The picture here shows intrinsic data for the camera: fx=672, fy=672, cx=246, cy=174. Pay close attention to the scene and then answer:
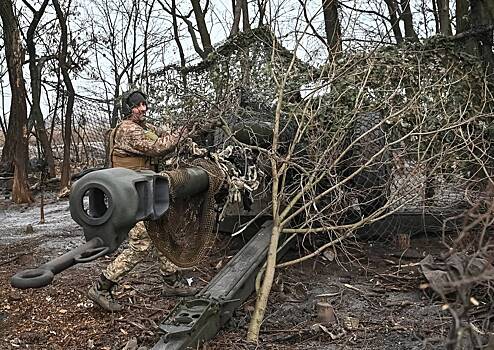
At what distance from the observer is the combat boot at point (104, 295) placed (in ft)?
18.1

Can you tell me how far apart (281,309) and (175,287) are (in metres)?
1.06

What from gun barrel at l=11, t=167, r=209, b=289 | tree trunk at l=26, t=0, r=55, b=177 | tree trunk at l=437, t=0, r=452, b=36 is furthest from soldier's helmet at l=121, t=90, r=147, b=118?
tree trunk at l=26, t=0, r=55, b=177

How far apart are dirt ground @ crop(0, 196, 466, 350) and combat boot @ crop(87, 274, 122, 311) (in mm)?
73

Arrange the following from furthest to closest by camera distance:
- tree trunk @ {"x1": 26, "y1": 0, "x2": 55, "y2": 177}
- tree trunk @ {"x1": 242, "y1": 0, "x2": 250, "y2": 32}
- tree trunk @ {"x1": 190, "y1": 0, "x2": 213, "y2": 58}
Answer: tree trunk @ {"x1": 190, "y1": 0, "x2": 213, "y2": 58}, tree trunk @ {"x1": 26, "y1": 0, "x2": 55, "y2": 177}, tree trunk @ {"x1": 242, "y1": 0, "x2": 250, "y2": 32}

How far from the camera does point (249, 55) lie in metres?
7.57

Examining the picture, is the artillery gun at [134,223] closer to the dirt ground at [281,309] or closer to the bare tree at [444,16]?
the dirt ground at [281,309]

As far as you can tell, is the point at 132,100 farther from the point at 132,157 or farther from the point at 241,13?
the point at 241,13

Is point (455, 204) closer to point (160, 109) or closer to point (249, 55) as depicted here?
point (249, 55)

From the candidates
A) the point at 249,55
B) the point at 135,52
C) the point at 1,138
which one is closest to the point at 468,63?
the point at 249,55

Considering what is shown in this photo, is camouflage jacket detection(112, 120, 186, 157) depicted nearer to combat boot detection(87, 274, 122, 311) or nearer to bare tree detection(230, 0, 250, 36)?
combat boot detection(87, 274, 122, 311)

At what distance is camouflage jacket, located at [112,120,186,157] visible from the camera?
5441 mm

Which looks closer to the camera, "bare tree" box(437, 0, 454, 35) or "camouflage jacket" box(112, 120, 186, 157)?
"camouflage jacket" box(112, 120, 186, 157)

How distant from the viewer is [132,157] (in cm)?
571

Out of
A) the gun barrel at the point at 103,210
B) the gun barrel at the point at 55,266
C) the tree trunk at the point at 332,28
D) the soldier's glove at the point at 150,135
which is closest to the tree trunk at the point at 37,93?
the tree trunk at the point at 332,28
